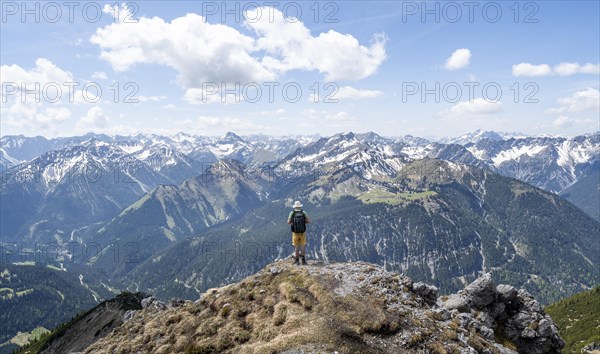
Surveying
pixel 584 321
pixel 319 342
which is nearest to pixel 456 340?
pixel 319 342

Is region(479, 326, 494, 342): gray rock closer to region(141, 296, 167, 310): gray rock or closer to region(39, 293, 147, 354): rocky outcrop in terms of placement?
region(141, 296, 167, 310): gray rock

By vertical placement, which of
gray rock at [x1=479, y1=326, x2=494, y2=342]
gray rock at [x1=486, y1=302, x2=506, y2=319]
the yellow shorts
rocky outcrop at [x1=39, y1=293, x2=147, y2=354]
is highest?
the yellow shorts

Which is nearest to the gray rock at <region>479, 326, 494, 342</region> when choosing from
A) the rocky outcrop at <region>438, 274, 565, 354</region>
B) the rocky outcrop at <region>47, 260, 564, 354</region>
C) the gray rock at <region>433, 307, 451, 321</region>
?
the rocky outcrop at <region>47, 260, 564, 354</region>

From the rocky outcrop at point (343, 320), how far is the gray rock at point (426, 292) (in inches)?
4.1

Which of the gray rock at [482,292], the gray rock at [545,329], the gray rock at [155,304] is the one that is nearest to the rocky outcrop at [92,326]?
the gray rock at [155,304]

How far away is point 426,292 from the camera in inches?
1492

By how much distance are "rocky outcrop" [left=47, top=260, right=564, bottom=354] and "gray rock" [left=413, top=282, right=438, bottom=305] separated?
10 cm

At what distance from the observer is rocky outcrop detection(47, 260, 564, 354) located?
28484mm

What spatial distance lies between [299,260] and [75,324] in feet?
414

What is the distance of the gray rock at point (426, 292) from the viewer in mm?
37500

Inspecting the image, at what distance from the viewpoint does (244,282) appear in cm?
4162

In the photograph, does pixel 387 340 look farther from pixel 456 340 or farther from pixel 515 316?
pixel 515 316

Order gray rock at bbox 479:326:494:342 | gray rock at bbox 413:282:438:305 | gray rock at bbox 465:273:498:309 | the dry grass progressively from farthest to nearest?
gray rock at bbox 465:273:498:309, gray rock at bbox 413:282:438:305, gray rock at bbox 479:326:494:342, the dry grass

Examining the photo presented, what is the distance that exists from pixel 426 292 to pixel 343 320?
12434mm
